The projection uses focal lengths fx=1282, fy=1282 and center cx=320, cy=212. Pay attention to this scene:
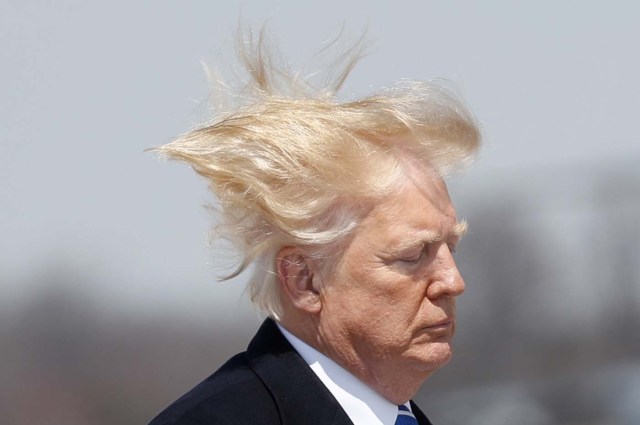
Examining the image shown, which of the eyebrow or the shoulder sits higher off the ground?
the eyebrow

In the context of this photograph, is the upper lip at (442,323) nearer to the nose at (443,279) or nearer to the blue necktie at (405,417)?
the nose at (443,279)

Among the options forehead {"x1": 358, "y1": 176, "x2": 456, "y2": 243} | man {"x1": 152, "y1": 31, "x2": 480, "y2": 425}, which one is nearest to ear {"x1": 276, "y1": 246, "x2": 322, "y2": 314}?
man {"x1": 152, "y1": 31, "x2": 480, "y2": 425}

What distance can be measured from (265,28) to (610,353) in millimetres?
1758

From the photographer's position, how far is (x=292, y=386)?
6.17ft

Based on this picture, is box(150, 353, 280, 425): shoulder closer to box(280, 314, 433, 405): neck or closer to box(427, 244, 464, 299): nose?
box(280, 314, 433, 405): neck

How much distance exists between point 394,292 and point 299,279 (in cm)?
14

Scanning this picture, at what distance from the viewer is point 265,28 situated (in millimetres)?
2125

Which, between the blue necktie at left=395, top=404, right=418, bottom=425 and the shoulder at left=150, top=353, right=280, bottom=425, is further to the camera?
the blue necktie at left=395, top=404, right=418, bottom=425

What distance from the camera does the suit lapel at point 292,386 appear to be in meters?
1.86

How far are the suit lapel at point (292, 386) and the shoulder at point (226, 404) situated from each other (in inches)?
0.6

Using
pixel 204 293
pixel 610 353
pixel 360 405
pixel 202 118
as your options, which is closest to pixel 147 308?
pixel 204 293

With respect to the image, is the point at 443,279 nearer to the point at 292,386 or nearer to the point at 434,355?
the point at 434,355

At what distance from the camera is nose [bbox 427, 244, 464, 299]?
1905 mm

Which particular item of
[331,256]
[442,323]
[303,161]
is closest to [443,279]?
[442,323]
